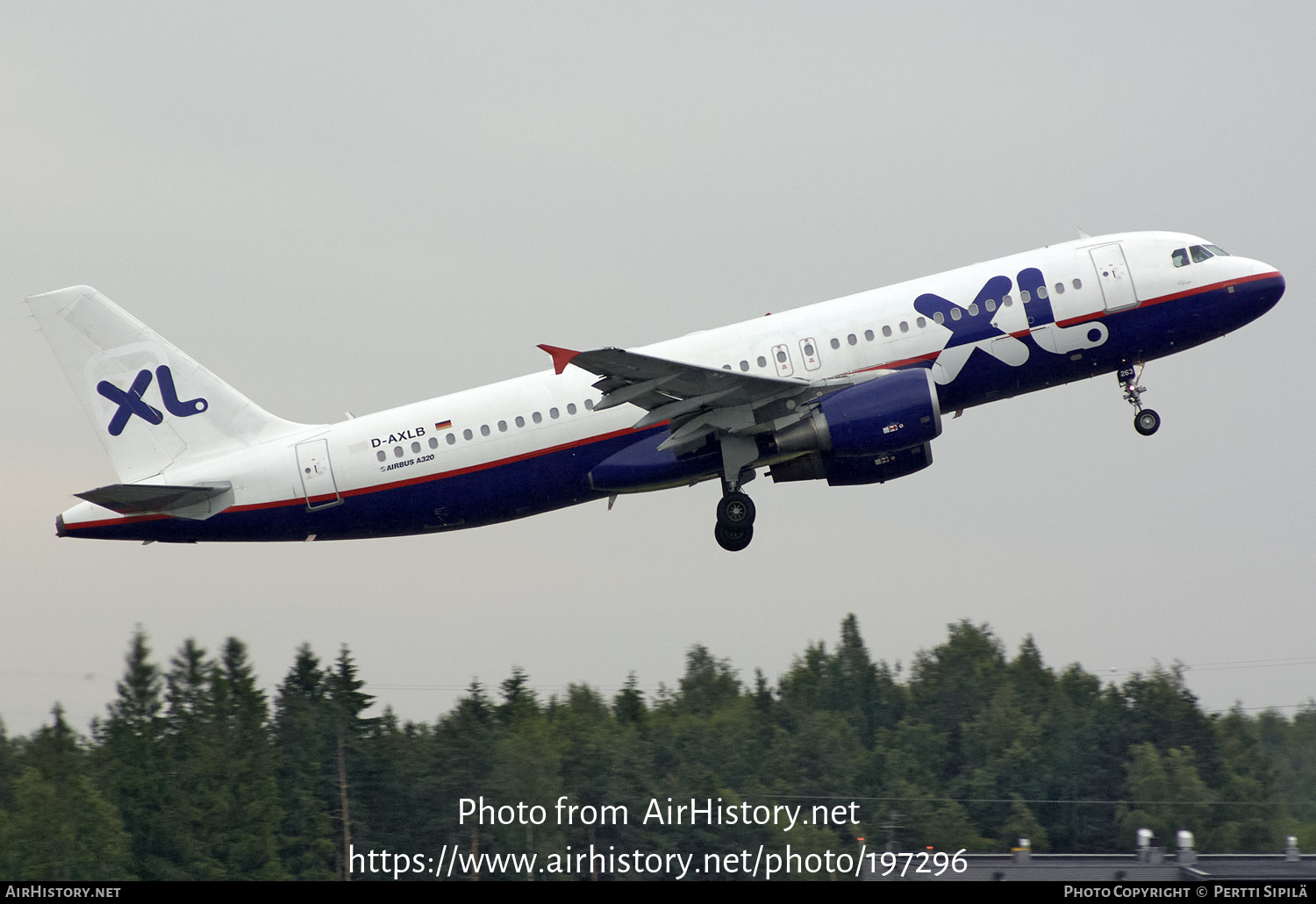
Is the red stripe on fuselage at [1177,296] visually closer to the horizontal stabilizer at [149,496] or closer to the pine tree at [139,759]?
the horizontal stabilizer at [149,496]

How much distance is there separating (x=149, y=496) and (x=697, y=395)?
14095mm

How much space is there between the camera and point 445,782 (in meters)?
73.9

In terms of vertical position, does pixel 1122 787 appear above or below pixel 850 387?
below

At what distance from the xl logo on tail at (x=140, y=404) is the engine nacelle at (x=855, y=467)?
51.7 feet

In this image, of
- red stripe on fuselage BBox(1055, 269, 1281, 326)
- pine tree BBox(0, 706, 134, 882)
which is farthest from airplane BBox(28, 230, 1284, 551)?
pine tree BBox(0, 706, 134, 882)

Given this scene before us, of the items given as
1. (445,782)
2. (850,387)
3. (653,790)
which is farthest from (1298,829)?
(850,387)

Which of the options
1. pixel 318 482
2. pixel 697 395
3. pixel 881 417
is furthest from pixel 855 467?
pixel 318 482

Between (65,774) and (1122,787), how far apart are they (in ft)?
206

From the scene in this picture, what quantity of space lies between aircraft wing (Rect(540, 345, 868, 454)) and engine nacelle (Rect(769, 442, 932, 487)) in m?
1.93

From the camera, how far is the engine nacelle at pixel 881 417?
33.3m

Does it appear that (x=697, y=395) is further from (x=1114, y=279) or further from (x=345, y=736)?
(x=345, y=736)

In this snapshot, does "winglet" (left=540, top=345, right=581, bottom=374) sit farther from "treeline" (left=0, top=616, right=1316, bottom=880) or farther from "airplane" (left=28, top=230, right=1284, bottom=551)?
"treeline" (left=0, top=616, right=1316, bottom=880)
